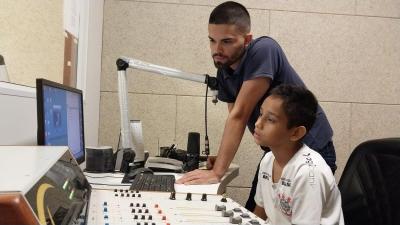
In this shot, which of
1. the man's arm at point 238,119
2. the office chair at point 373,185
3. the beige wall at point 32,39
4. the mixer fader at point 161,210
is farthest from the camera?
the beige wall at point 32,39

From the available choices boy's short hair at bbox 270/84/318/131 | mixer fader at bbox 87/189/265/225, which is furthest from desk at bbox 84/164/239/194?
boy's short hair at bbox 270/84/318/131

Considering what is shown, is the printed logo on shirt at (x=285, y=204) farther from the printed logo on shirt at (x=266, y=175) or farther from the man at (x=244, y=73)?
the man at (x=244, y=73)

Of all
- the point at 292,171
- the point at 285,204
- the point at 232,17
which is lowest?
the point at 285,204

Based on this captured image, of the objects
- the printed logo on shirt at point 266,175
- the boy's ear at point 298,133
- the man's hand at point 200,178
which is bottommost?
the man's hand at point 200,178

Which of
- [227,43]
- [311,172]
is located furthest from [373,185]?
[227,43]

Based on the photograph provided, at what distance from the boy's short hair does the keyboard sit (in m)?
0.47

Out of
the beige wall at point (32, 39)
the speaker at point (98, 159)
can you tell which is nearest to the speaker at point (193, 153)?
the speaker at point (98, 159)

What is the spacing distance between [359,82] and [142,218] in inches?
90.0

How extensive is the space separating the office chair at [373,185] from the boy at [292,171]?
65mm

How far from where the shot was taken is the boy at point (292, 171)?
49.6 inches

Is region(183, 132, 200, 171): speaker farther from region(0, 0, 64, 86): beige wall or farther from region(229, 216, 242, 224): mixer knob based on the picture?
region(229, 216, 242, 224): mixer knob

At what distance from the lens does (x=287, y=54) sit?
2656 millimetres

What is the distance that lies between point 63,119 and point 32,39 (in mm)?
955

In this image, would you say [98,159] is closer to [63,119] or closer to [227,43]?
[63,119]
